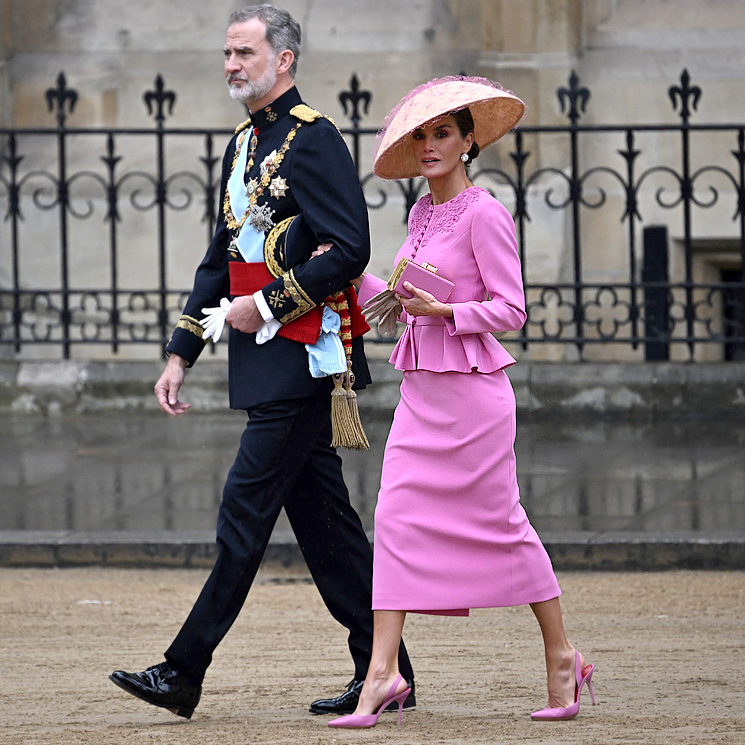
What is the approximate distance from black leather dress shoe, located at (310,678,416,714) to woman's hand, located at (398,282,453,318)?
3.41 feet

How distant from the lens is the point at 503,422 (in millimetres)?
4152

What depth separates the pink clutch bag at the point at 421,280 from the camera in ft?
13.5

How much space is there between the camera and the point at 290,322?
4.30m

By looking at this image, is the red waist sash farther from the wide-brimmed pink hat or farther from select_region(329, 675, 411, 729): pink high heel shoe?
select_region(329, 675, 411, 729): pink high heel shoe

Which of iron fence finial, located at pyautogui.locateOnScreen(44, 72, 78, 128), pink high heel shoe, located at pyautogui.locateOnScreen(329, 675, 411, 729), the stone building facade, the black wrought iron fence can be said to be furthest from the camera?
the stone building facade

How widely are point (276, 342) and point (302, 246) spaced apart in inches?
10.9

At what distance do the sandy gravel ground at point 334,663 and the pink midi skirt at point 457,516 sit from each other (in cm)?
36

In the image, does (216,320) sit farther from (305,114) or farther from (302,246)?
(305,114)

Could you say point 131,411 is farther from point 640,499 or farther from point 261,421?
point 261,421

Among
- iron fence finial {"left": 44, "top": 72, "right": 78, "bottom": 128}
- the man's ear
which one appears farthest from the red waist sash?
iron fence finial {"left": 44, "top": 72, "right": 78, "bottom": 128}

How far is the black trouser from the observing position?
4.22 m

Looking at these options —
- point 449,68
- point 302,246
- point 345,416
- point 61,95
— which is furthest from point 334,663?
point 449,68

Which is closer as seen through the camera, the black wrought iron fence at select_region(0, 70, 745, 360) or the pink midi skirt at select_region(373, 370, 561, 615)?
the pink midi skirt at select_region(373, 370, 561, 615)

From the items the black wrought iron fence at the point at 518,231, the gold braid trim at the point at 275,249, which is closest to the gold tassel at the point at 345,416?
the gold braid trim at the point at 275,249
